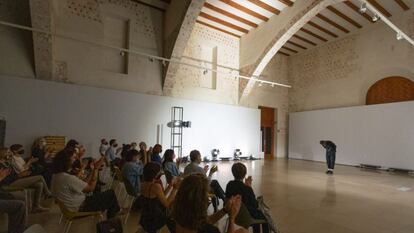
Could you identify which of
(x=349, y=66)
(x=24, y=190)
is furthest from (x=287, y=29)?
(x=24, y=190)

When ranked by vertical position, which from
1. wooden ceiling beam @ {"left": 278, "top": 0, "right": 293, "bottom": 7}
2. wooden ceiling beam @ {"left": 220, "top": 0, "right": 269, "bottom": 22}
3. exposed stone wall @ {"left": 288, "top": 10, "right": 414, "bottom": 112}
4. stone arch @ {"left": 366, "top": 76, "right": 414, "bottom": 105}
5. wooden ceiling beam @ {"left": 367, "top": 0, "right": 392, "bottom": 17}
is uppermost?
wooden ceiling beam @ {"left": 367, "top": 0, "right": 392, "bottom": 17}

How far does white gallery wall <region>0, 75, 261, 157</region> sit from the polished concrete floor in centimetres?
408

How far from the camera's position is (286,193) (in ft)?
17.9

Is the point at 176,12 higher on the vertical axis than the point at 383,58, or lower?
higher

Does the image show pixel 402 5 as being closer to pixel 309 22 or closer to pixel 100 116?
pixel 309 22

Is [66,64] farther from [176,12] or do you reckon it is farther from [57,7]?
[176,12]

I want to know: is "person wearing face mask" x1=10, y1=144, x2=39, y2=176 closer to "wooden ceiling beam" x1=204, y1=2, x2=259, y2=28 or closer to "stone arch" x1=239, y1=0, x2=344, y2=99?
"wooden ceiling beam" x1=204, y1=2, x2=259, y2=28

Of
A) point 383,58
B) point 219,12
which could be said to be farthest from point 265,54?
point 383,58

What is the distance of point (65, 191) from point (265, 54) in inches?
395

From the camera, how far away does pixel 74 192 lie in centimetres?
273

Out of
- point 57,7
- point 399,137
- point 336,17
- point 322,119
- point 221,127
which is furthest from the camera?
point 322,119

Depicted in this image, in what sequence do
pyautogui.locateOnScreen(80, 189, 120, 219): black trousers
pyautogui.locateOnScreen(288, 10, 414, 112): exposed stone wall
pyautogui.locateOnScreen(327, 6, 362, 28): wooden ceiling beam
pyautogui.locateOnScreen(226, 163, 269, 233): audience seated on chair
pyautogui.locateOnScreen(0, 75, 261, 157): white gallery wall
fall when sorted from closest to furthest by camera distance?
pyautogui.locateOnScreen(226, 163, 269, 233): audience seated on chair → pyautogui.locateOnScreen(80, 189, 120, 219): black trousers → pyautogui.locateOnScreen(0, 75, 261, 157): white gallery wall → pyautogui.locateOnScreen(327, 6, 362, 28): wooden ceiling beam → pyautogui.locateOnScreen(288, 10, 414, 112): exposed stone wall

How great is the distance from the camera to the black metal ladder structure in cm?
1003

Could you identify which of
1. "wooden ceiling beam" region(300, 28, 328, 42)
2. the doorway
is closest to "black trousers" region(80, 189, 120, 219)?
"wooden ceiling beam" region(300, 28, 328, 42)
